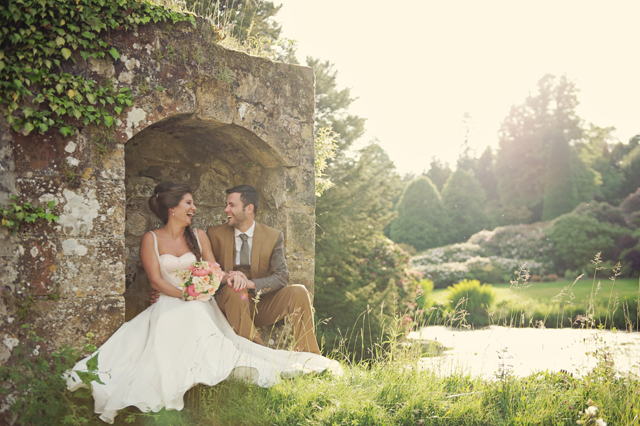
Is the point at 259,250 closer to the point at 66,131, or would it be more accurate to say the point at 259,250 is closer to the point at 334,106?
the point at 66,131

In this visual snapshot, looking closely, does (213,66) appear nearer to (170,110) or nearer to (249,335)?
(170,110)

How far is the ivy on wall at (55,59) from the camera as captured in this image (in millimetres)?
3023

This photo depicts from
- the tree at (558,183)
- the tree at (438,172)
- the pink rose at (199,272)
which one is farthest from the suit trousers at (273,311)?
the tree at (438,172)

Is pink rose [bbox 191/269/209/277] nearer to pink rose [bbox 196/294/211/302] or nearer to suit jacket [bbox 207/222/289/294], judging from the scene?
pink rose [bbox 196/294/211/302]

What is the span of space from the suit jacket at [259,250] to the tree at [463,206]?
1958 cm

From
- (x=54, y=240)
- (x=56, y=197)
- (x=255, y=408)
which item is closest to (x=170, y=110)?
(x=56, y=197)

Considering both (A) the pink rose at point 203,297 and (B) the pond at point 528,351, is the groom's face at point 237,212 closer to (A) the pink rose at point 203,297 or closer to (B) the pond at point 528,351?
(A) the pink rose at point 203,297

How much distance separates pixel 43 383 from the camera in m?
2.88

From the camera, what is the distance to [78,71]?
327 centimetres

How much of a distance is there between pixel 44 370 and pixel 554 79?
2912cm

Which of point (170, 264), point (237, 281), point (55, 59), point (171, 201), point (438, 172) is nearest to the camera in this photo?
point (55, 59)

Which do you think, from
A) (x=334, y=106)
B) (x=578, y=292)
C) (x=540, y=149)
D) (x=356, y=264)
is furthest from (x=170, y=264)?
(x=540, y=149)

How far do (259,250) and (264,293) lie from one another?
0.38 m

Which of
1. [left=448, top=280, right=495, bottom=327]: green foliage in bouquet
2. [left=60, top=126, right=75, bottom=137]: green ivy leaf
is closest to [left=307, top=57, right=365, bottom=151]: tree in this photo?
[left=448, top=280, right=495, bottom=327]: green foliage in bouquet
